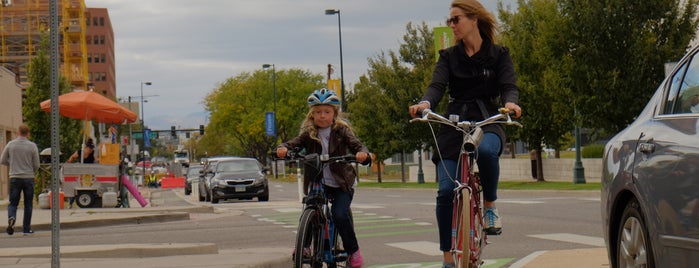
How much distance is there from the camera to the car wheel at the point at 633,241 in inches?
226

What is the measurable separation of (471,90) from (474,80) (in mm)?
69

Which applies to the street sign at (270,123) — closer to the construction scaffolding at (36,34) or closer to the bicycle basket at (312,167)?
the construction scaffolding at (36,34)

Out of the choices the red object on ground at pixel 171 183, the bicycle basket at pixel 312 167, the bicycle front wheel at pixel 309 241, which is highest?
the bicycle basket at pixel 312 167

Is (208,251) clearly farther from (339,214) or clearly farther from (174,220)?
(174,220)

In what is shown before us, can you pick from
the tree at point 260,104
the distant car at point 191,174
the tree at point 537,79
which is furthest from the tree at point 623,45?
the tree at point 260,104

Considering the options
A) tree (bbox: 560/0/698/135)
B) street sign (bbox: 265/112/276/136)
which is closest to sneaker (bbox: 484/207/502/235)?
tree (bbox: 560/0/698/135)

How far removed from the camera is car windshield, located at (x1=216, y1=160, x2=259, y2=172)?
112 ft

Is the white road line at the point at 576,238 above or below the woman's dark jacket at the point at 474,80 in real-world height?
below

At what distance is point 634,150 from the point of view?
6148 mm

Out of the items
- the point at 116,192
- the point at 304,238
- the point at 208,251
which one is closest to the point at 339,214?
the point at 304,238

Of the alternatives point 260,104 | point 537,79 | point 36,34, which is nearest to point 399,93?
point 537,79

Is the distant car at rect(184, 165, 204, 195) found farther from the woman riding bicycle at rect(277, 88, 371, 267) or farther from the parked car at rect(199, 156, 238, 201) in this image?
the woman riding bicycle at rect(277, 88, 371, 267)

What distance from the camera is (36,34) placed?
322 ft

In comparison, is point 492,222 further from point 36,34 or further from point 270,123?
point 36,34
